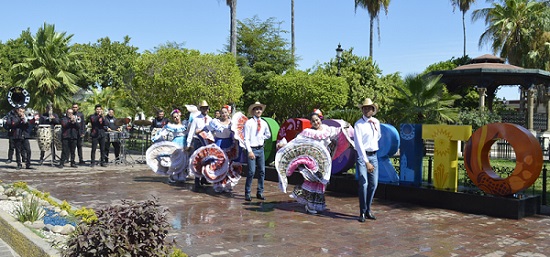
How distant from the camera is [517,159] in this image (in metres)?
8.39

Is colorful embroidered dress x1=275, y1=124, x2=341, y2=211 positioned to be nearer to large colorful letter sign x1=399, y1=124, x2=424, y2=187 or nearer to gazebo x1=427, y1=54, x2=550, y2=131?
large colorful letter sign x1=399, y1=124, x2=424, y2=187

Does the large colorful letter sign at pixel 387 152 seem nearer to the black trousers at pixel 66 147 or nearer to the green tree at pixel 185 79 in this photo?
the black trousers at pixel 66 147

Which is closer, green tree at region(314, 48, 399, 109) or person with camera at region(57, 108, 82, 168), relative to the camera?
person with camera at region(57, 108, 82, 168)

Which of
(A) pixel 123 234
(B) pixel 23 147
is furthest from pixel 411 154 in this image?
(B) pixel 23 147

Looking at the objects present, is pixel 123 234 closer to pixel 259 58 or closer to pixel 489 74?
pixel 489 74

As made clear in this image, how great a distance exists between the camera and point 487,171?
29.1 feet

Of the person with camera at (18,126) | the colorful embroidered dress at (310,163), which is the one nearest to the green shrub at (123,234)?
the colorful embroidered dress at (310,163)

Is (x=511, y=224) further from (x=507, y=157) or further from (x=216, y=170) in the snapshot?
(x=507, y=157)

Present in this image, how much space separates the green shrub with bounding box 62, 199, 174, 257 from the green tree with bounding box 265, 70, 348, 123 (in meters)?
25.2

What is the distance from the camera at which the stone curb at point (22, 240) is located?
5.33 metres

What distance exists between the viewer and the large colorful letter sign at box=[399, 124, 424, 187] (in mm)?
9875

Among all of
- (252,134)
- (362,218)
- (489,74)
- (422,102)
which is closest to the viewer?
(362,218)

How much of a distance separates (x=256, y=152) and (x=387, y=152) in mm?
2632

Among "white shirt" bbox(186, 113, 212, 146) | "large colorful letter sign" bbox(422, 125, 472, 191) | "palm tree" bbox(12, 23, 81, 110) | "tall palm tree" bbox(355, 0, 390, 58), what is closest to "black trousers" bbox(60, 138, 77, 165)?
"white shirt" bbox(186, 113, 212, 146)
